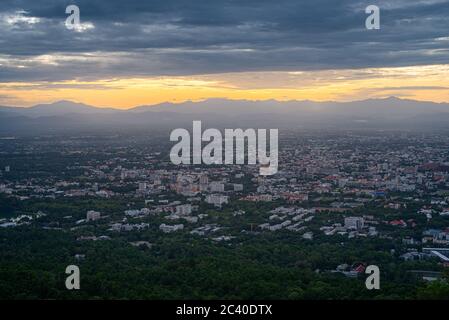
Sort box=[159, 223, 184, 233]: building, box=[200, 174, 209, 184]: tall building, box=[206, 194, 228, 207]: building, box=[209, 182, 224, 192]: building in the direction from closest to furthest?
1. box=[159, 223, 184, 233]: building
2. box=[206, 194, 228, 207]: building
3. box=[209, 182, 224, 192]: building
4. box=[200, 174, 209, 184]: tall building

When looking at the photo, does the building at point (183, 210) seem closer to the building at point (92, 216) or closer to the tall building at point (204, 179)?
the building at point (92, 216)

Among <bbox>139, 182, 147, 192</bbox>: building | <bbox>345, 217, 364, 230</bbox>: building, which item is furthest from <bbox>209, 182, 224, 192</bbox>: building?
<bbox>345, 217, 364, 230</bbox>: building

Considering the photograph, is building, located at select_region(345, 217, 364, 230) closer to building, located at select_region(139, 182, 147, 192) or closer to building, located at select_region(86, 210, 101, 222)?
building, located at select_region(86, 210, 101, 222)

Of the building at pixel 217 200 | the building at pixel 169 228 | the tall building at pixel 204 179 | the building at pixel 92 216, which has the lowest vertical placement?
the building at pixel 169 228

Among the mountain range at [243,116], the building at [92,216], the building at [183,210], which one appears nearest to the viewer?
the building at [92,216]

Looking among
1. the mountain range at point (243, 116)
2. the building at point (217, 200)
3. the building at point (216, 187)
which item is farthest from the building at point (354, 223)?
the mountain range at point (243, 116)

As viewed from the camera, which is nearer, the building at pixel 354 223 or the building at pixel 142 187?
the building at pixel 354 223

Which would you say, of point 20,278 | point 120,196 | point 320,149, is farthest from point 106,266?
point 320,149
